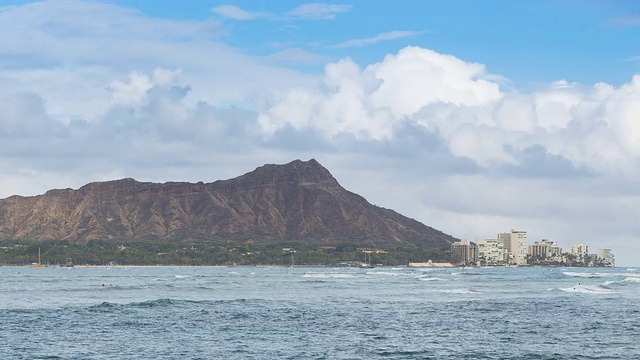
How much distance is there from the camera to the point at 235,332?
73938 mm

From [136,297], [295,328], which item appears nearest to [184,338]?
[295,328]

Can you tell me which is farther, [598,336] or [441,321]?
[441,321]

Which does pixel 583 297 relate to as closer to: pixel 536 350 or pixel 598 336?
pixel 598 336

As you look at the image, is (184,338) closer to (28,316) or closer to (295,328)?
(295,328)

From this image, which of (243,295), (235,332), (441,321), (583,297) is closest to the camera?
(235,332)

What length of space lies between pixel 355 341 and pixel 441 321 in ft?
59.7

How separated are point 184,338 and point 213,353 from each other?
8874mm

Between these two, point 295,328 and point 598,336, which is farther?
point 295,328

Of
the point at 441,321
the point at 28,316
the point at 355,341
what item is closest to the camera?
the point at 355,341

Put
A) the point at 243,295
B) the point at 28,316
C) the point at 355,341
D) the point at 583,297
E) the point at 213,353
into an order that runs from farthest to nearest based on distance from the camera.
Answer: the point at 243,295 < the point at 583,297 < the point at 28,316 < the point at 355,341 < the point at 213,353

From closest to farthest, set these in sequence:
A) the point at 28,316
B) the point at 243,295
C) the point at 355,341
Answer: the point at 355,341 < the point at 28,316 < the point at 243,295

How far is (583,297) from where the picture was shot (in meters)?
119

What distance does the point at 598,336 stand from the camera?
70625 millimetres

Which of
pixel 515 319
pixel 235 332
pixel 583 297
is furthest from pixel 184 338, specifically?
pixel 583 297
